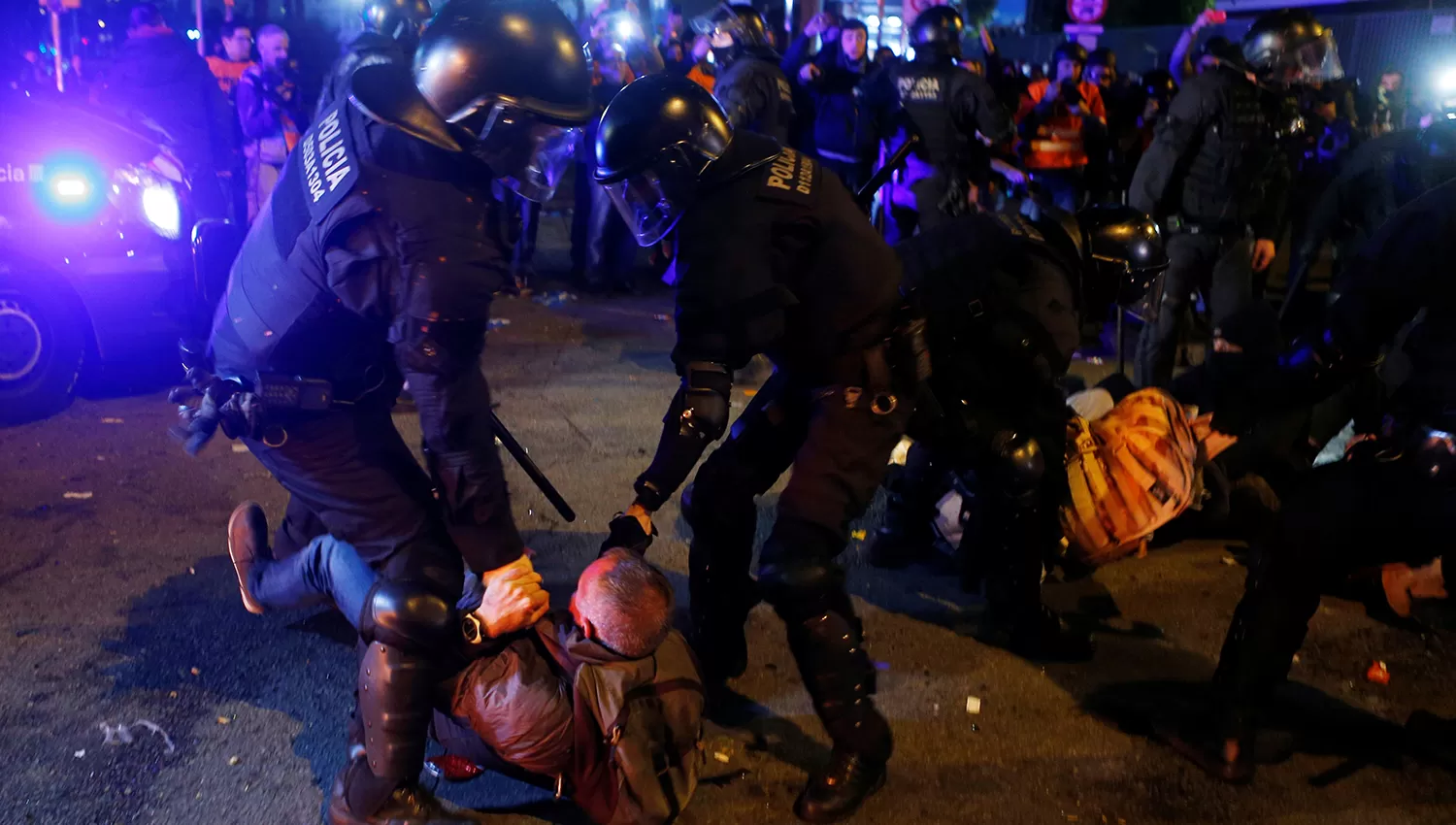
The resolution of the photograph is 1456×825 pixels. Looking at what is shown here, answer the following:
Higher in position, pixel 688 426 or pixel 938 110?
pixel 938 110

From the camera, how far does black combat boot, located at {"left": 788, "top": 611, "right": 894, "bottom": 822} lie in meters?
2.90

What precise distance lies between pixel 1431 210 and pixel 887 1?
19.4 m

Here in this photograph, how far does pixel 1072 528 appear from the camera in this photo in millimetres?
3861

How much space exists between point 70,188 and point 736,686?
4.46 meters

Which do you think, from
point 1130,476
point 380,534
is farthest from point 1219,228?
point 380,534

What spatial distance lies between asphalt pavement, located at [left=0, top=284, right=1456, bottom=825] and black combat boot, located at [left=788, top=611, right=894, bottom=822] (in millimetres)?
112

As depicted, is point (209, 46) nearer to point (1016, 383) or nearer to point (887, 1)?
point (1016, 383)

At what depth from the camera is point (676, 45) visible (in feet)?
31.9

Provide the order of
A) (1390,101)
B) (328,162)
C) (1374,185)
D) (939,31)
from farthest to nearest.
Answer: (1390,101) < (939,31) < (1374,185) < (328,162)

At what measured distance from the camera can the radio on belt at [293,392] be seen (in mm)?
2711

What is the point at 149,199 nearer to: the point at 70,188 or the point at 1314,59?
the point at 70,188

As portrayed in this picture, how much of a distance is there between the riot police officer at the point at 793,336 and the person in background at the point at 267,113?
18.8 ft

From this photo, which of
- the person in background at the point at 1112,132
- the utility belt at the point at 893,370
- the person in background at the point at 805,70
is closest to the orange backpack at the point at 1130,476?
the utility belt at the point at 893,370

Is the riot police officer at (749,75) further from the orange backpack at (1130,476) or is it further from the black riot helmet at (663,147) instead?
the black riot helmet at (663,147)
